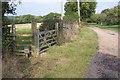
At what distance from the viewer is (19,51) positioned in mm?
10883

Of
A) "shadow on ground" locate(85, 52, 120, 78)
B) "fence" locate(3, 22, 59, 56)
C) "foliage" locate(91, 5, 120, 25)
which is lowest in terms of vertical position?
"shadow on ground" locate(85, 52, 120, 78)

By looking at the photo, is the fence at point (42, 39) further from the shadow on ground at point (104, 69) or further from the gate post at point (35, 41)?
the shadow on ground at point (104, 69)

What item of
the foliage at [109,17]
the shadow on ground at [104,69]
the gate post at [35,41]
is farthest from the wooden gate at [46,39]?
the foliage at [109,17]

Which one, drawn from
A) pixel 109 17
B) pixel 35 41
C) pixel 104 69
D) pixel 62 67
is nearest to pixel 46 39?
pixel 35 41

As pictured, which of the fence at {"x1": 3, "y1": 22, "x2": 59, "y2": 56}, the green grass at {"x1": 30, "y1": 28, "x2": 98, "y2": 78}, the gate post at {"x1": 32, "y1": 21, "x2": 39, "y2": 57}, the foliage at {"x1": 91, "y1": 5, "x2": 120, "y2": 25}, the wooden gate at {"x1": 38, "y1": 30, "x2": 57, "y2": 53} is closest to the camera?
the green grass at {"x1": 30, "y1": 28, "x2": 98, "y2": 78}

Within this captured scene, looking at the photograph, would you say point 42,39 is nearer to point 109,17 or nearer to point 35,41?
point 35,41

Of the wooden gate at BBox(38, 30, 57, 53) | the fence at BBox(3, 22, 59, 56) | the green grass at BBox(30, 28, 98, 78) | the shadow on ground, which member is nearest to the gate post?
the fence at BBox(3, 22, 59, 56)

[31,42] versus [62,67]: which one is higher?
[31,42]

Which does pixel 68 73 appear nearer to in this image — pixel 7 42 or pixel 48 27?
pixel 7 42

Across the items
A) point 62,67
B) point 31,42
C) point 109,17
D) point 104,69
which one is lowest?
point 104,69

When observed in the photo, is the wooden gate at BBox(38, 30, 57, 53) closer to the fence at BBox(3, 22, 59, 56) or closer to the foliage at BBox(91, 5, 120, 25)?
the fence at BBox(3, 22, 59, 56)

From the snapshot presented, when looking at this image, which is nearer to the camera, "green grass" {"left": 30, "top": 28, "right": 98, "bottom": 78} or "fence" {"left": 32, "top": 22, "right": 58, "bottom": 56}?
"green grass" {"left": 30, "top": 28, "right": 98, "bottom": 78}

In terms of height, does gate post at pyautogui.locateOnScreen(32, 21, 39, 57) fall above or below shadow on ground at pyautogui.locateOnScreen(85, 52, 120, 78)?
above

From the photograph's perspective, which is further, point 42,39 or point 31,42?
point 42,39
